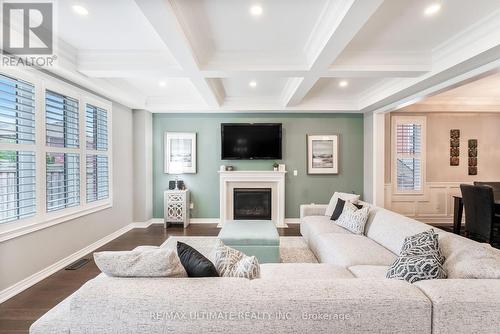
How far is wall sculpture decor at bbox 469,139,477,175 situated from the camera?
17.3ft

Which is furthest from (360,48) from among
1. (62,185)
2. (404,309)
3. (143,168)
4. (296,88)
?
(143,168)

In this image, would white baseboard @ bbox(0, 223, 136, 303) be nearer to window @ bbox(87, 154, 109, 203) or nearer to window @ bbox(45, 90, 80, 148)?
window @ bbox(87, 154, 109, 203)

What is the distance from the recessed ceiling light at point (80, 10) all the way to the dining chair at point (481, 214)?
5453mm

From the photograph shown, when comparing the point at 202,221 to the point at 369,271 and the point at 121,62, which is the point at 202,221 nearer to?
the point at 121,62

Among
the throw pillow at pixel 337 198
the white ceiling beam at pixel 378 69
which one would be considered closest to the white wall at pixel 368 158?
the throw pillow at pixel 337 198

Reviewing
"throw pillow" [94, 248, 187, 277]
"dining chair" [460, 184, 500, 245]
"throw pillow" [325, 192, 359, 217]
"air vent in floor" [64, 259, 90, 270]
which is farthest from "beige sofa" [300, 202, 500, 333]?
"air vent in floor" [64, 259, 90, 270]

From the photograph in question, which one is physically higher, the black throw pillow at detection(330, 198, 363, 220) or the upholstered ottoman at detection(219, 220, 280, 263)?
the black throw pillow at detection(330, 198, 363, 220)

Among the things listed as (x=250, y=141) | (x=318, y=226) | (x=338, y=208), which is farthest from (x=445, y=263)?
(x=250, y=141)

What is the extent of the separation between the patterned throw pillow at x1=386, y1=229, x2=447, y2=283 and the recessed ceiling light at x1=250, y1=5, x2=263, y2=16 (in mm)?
2345

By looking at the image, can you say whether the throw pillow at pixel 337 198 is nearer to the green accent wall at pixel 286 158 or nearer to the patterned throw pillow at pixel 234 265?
the green accent wall at pixel 286 158

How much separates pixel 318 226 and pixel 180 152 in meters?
3.39

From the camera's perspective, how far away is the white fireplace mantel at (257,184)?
203 inches

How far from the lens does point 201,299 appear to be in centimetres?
119

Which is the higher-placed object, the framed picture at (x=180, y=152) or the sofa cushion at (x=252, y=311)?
the framed picture at (x=180, y=152)
